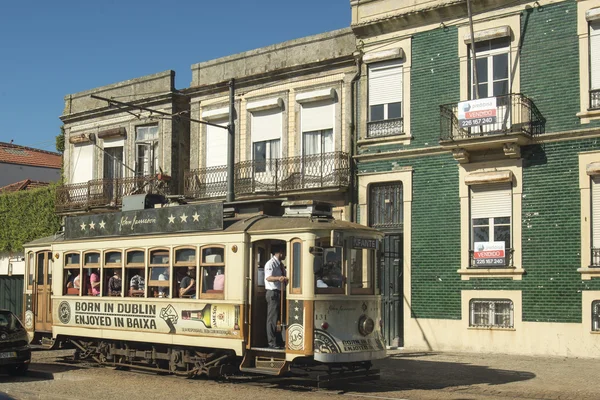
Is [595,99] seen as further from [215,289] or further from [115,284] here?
[115,284]

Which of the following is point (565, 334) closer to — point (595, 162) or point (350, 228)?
point (595, 162)

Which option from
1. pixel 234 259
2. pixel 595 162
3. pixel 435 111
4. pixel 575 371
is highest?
pixel 435 111

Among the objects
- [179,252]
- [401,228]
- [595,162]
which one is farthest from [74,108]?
[595,162]

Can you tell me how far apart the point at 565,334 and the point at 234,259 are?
874cm

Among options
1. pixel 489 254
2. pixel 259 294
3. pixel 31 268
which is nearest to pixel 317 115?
pixel 489 254

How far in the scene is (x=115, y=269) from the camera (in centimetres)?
1723

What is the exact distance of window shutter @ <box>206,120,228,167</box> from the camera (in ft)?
89.4

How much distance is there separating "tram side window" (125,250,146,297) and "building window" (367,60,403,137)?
29.0 ft

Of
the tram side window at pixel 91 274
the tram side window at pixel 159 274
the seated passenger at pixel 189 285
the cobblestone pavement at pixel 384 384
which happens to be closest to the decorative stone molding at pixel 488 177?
the cobblestone pavement at pixel 384 384

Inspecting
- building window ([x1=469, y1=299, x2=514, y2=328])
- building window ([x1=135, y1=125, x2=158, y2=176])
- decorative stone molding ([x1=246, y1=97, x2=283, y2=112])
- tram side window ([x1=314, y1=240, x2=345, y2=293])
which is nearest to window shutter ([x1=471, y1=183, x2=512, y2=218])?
building window ([x1=469, y1=299, x2=514, y2=328])

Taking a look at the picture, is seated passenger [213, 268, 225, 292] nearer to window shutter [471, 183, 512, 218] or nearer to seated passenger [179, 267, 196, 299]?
seated passenger [179, 267, 196, 299]

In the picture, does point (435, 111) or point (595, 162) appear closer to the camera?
point (595, 162)

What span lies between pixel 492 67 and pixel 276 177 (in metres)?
7.02

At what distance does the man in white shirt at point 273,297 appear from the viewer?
14242 mm
